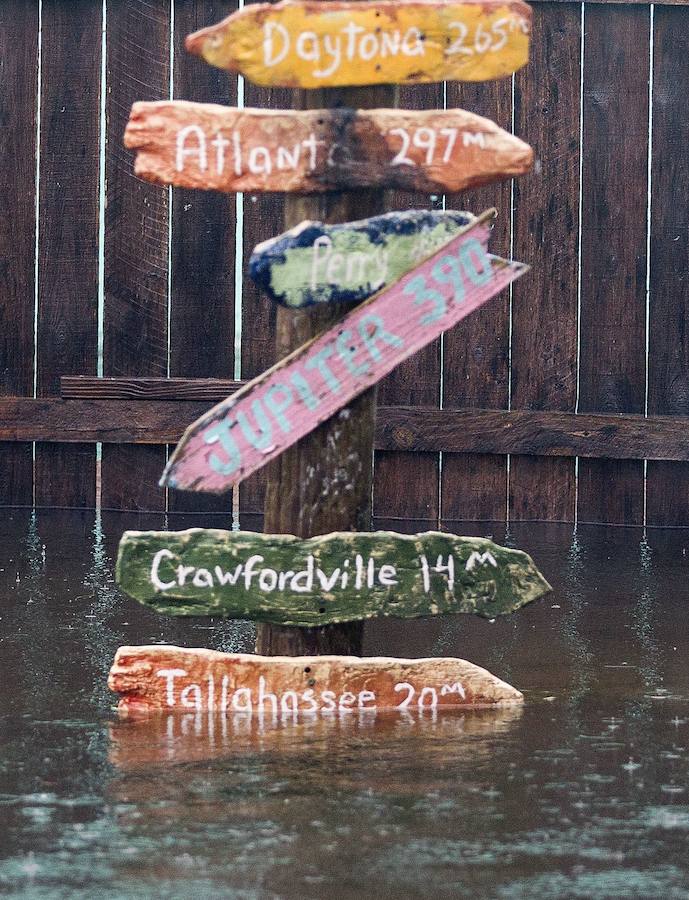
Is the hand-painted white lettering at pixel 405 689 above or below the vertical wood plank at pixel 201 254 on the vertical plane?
below

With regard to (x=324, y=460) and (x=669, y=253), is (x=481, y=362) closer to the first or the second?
(x=669, y=253)

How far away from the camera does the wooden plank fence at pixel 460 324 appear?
27.1 ft

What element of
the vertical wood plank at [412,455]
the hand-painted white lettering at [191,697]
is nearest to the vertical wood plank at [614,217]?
the vertical wood plank at [412,455]

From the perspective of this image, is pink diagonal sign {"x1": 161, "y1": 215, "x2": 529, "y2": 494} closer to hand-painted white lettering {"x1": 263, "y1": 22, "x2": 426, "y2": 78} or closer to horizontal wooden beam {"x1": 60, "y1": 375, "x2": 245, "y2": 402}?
hand-painted white lettering {"x1": 263, "y1": 22, "x2": 426, "y2": 78}

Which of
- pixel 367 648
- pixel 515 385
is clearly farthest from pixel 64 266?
pixel 367 648

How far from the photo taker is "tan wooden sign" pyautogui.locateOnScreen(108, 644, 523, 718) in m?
4.68

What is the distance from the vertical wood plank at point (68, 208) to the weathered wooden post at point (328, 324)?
12.8 ft

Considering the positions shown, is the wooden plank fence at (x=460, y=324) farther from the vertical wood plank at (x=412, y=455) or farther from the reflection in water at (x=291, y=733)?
the reflection in water at (x=291, y=733)

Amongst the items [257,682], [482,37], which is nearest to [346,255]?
[482,37]

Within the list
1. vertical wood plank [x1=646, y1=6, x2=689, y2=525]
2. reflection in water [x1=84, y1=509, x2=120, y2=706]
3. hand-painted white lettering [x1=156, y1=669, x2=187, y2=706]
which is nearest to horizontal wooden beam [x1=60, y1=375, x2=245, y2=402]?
reflection in water [x1=84, y1=509, x2=120, y2=706]

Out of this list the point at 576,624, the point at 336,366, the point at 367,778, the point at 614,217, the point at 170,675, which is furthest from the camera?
the point at 614,217

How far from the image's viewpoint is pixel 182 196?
8.34m

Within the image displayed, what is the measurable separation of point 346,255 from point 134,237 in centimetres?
403

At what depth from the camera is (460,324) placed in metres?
8.33
